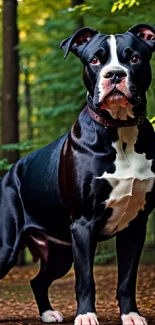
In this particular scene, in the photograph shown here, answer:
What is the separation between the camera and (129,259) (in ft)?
17.6

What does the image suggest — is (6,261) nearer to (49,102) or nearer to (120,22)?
(120,22)

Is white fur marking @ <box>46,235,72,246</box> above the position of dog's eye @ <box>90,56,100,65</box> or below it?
below

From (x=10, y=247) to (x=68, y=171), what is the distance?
1.11 meters

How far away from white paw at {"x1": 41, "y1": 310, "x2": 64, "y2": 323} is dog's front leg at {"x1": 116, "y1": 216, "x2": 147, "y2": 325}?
0.89 m

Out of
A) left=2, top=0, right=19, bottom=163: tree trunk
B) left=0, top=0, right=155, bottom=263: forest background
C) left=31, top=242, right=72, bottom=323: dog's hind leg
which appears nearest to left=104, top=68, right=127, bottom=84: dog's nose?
left=31, top=242, right=72, bottom=323: dog's hind leg

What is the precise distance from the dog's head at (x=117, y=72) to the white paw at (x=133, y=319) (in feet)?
4.84

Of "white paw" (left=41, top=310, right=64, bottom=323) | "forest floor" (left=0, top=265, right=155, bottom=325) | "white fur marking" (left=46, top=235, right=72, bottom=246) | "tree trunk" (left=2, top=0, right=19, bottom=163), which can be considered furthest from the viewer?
"tree trunk" (left=2, top=0, right=19, bottom=163)

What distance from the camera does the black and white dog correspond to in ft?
15.5

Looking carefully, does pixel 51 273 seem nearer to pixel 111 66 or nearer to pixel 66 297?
pixel 111 66

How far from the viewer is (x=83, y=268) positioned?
4.97 m

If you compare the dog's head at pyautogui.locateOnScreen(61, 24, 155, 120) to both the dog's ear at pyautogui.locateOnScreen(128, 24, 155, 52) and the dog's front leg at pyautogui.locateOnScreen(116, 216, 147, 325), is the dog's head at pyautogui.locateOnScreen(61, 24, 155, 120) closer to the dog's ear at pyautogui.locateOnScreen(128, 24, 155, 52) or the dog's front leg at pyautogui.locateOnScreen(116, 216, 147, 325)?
the dog's ear at pyautogui.locateOnScreen(128, 24, 155, 52)

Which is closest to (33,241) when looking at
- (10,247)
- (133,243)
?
(10,247)

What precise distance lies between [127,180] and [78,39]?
3.80ft

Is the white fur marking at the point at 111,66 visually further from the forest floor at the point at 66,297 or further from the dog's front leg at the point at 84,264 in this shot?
the forest floor at the point at 66,297
